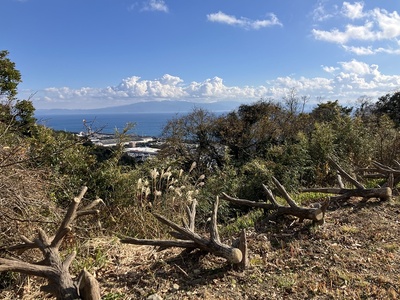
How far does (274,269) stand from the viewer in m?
2.71

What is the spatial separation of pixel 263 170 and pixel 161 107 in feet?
244

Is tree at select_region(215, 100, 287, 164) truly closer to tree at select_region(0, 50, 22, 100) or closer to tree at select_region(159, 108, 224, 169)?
tree at select_region(159, 108, 224, 169)

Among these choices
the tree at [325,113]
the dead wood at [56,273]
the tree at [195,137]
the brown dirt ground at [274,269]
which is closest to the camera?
the dead wood at [56,273]

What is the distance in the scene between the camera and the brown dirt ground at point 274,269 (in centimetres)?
239

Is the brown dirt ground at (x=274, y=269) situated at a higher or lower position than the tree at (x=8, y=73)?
lower

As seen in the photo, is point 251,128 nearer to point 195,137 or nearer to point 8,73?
point 195,137

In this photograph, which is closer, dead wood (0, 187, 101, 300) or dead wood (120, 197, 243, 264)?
dead wood (0, 187, 101, 300)

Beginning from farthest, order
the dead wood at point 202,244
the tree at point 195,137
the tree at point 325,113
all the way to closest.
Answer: the tree at point 195,137 < the tree at point 325,113 < the dead wood at point 202,244

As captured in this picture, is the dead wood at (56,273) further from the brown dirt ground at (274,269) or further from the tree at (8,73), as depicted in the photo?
the tree at (8,73)

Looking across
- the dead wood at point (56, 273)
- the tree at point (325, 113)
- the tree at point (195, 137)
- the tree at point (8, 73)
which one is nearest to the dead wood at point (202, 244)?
the dead wood at point (56, 273)

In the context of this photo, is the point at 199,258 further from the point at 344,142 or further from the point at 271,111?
the point at 271,111

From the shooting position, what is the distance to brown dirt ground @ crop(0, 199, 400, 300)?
2.39 metres

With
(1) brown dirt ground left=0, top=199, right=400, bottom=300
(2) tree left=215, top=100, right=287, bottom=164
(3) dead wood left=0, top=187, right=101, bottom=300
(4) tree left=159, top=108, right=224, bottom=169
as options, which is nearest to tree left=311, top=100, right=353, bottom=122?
(2) tree left=215, top=100, right=287, bottom=164

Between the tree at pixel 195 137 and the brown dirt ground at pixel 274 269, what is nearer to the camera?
the brown dirt ground at pixel 274 269
